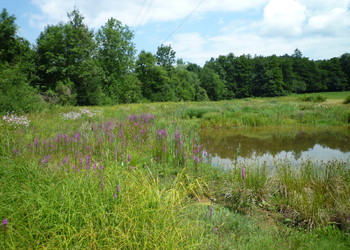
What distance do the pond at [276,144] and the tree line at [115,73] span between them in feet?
29.5

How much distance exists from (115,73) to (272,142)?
28976 mm

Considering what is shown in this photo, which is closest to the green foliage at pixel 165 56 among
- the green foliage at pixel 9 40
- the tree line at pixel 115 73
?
the tree line at pixel 115 73

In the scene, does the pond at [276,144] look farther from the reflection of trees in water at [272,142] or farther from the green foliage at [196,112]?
the green foliage at [196,112]

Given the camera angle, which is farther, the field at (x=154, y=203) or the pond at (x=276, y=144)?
the pond at (x=276, y=144)

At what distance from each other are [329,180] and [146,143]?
4014 mm

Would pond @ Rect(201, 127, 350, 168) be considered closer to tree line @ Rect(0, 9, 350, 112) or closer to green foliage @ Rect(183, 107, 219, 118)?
green foliage @ Rect(183, 107, 219, 118)

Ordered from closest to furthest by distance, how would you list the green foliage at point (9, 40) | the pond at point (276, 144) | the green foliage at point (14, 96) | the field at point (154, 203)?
the field at point (154, 203) → the pond at point (276, 144) → the green foliage at point (14, 96) → the green foliage at point (9, 40)

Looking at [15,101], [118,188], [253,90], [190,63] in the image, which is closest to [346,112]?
[118,188]

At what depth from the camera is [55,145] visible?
5.11m

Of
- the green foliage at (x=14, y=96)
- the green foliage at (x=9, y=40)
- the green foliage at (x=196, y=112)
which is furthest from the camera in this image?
the green foliage at (x=9, y=40)

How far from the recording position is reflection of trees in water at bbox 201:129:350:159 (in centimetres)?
895

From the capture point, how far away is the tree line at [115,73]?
23672 mm

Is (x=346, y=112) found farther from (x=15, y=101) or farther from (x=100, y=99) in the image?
(x=100, y=99)

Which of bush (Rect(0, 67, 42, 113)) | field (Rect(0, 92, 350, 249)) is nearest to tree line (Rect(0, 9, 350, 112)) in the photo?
bush (Rect(0, 67, 42, 113))
